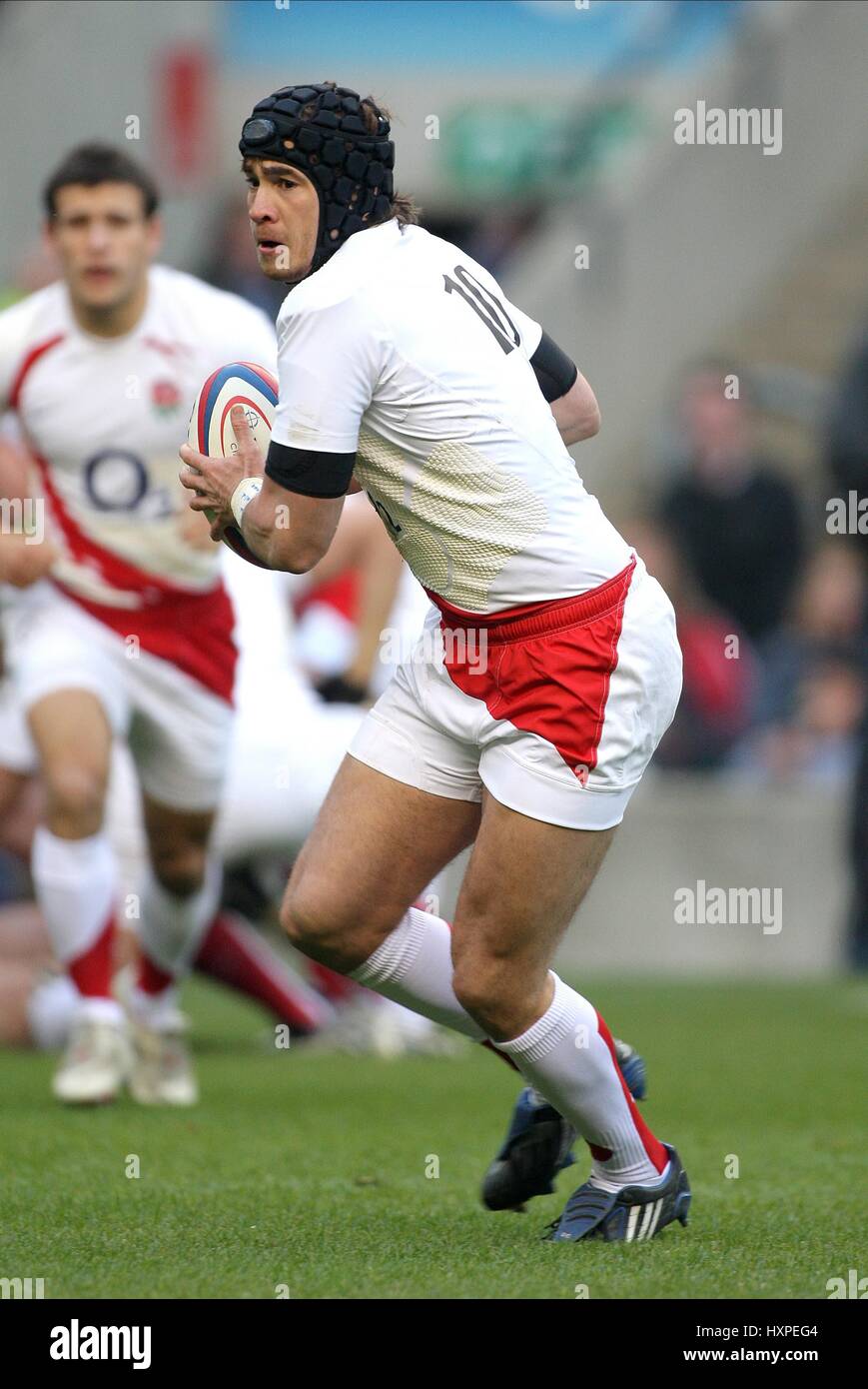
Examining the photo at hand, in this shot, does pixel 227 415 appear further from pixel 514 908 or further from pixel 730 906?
pixel 730 906

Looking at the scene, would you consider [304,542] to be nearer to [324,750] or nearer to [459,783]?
[459,783]

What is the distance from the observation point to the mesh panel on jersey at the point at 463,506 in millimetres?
4480

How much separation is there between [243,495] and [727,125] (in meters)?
12.2

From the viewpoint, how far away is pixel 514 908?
14.7 feet

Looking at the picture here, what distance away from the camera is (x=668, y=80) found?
17.7 meters

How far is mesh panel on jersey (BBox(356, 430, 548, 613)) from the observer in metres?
4.48

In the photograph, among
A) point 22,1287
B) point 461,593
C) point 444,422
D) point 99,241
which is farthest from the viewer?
point 99,241

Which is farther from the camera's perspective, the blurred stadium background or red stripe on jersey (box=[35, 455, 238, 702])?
the blurred stadium background

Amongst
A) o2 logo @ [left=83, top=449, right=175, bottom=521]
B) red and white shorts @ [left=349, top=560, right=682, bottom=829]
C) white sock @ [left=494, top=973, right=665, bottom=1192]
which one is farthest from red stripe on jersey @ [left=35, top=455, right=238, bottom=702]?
white sock @ [left=494, top=973, right=665, bottom=1192]

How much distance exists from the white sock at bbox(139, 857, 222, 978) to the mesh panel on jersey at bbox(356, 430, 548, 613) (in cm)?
290

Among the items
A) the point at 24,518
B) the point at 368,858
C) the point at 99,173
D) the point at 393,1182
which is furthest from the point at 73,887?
the point at 368,858

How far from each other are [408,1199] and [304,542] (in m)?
1.71

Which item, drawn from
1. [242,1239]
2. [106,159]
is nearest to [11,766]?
[106,159]
